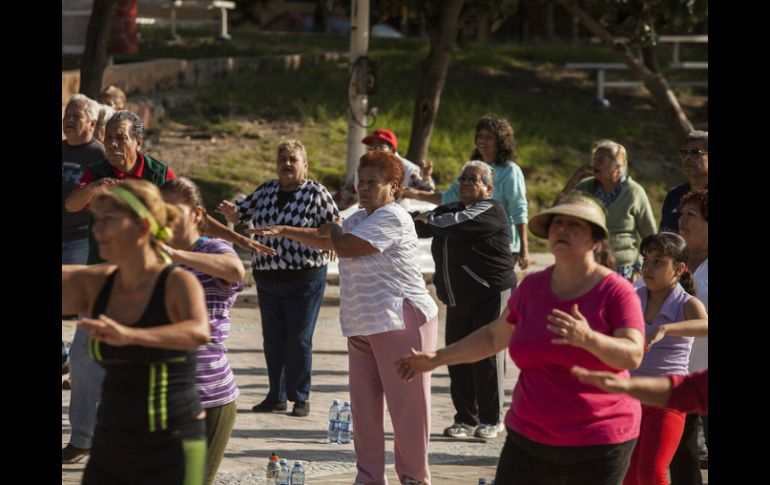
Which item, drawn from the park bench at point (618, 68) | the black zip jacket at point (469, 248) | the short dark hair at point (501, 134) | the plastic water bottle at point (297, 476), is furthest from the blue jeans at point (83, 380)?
the park bench at point (618, 68)

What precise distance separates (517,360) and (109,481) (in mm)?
1571

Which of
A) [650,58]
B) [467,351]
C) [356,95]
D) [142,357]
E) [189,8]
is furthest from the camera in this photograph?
[189,8]

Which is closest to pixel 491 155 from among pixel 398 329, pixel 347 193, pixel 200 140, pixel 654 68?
pixel 347 193

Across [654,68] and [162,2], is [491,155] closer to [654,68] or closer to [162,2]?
[654,68]

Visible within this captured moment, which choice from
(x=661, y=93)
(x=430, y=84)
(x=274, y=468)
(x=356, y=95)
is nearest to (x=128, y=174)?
(x=274, y=468)

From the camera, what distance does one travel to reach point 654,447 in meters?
6.71

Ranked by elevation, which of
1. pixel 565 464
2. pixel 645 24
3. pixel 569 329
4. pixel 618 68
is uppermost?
pixel 645 24

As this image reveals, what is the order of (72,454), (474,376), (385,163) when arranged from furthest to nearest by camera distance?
(474,376), (72,454), (385,163)

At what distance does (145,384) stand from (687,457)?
314cm

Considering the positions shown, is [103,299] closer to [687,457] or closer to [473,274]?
[687,457]

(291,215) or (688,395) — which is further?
(291,215)

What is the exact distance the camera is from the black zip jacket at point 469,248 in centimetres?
930
